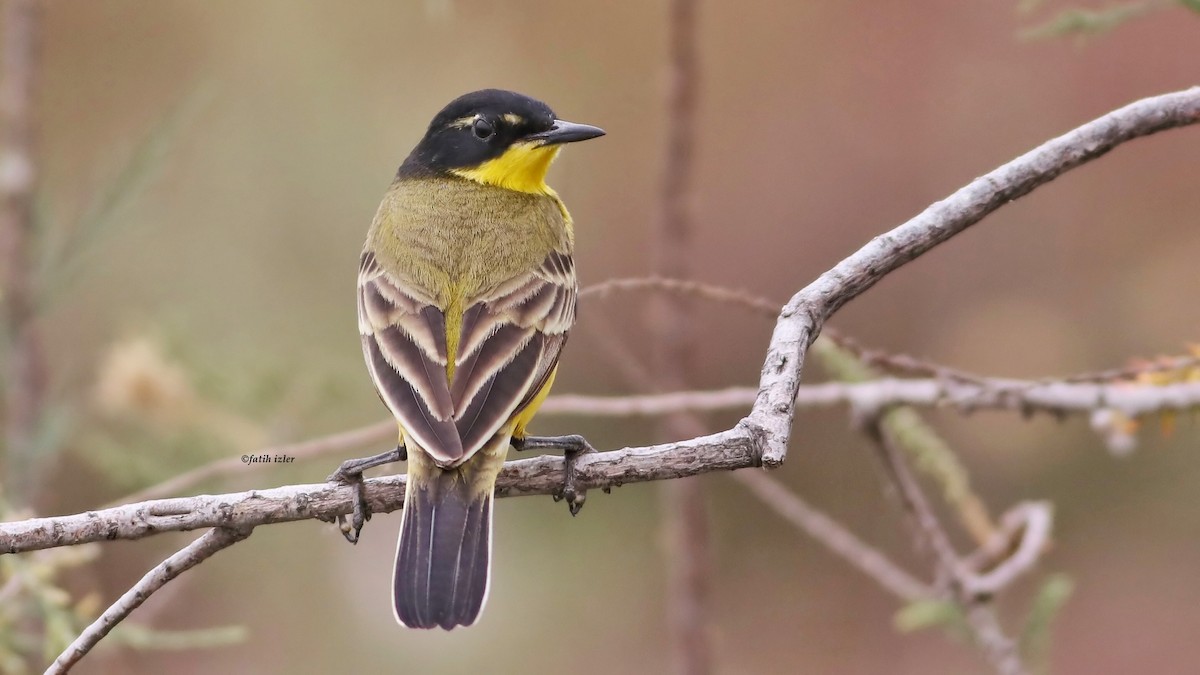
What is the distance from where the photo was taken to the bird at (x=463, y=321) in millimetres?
3732

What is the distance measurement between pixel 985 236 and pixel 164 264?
6794 mm

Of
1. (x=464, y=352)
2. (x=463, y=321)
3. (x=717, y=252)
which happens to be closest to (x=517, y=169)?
(x=463, y=321)

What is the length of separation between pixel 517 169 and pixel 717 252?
6.46 m

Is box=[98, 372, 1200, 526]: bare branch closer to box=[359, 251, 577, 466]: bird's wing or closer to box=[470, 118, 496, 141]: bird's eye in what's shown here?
box=[359, 251, 577, 466]: bird's wing

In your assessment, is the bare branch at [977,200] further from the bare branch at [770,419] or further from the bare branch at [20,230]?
the bare branch at [20,230]

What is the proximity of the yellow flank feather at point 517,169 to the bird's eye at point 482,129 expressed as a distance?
10cm

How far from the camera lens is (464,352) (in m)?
4.22

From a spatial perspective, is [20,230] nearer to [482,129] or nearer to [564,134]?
[482,129]

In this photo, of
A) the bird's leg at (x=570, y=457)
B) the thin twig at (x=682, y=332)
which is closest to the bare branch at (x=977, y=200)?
the bird's leg at (x=570, y=457)

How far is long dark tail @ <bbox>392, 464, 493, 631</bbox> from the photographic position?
366cm

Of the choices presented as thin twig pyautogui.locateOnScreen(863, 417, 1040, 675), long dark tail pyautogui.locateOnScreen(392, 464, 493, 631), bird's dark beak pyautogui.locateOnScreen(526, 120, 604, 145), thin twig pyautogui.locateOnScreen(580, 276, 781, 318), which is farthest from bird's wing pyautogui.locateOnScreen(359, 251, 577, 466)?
thin twig pyautogui.locateOnScreen(863, 417, 1040, 675)

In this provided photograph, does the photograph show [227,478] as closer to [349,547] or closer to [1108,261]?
[349,547]

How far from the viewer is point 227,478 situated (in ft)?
19.2

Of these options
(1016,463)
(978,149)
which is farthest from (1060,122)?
(1016,463)
